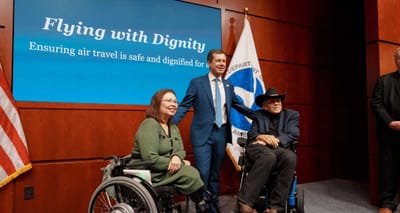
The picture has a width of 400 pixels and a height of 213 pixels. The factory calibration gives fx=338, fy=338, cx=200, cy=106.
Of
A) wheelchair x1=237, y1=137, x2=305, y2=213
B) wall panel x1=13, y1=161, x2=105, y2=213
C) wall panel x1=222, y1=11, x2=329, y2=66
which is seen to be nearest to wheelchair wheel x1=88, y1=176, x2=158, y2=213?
wall panel x1=13, y1=161, x2=105, y2=213

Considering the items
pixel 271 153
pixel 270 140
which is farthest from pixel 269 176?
→ pixel 270 140

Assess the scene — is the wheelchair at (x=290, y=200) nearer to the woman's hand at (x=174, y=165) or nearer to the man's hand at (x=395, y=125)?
the woman's hand at (x=174, y=165)

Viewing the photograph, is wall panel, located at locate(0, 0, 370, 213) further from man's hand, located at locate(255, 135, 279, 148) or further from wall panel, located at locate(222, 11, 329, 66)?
man's hand, located at locate(255, 135, 279, 148)

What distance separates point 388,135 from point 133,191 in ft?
7.40

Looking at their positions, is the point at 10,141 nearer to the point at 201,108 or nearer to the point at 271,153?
the point at 201,108

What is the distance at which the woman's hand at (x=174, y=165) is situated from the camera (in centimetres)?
204

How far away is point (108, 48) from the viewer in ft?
9.79

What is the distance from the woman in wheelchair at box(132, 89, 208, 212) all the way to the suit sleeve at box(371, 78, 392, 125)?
1.74 meters

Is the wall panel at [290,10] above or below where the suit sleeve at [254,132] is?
above

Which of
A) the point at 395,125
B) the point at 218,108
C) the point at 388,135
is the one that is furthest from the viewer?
the point at 388,135

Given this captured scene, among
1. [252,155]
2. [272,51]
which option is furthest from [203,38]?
[252,155]

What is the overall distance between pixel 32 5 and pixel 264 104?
2.02m

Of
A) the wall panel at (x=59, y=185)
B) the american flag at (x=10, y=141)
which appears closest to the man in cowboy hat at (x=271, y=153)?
the wall panel at (x=59, y=185)

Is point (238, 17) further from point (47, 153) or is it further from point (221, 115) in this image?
point (47, 153)
